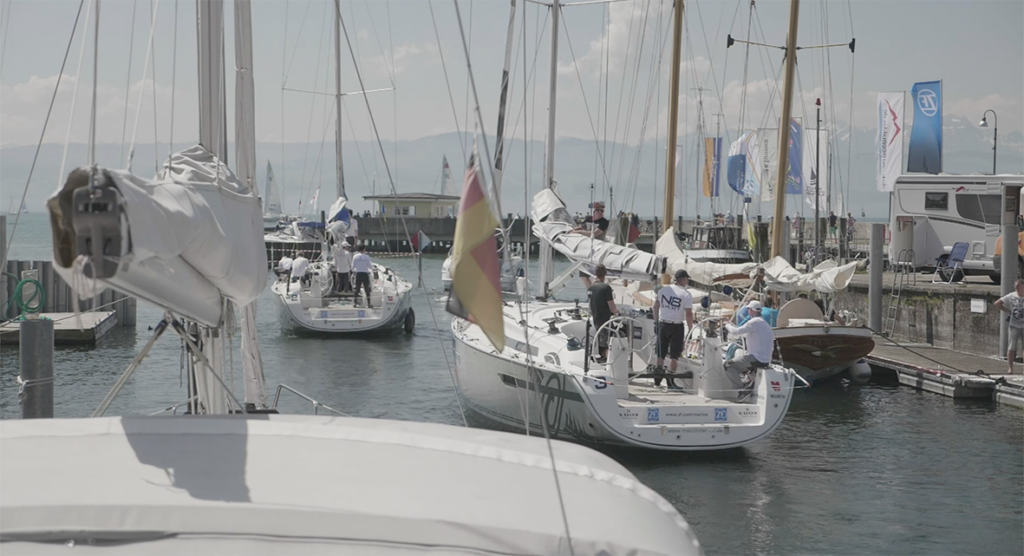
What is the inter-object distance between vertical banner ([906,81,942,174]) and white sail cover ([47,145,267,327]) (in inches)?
1066

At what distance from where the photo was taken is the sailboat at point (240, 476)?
3.64 m

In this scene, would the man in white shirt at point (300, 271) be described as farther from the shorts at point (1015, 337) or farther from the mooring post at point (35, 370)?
the mooring post at point (35, 370)

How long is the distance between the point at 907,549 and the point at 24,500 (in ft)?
28.7

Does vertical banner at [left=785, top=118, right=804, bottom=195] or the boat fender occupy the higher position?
vertical banner at [left=785, top=118, right=804, bottom=195]

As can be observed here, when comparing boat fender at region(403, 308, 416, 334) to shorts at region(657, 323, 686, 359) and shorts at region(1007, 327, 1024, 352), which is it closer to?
shorts at region(657, 323, 686, 359)

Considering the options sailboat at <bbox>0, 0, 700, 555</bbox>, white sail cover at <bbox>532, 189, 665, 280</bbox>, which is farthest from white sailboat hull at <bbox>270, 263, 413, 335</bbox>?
sailboat at <bbox>0, 0, 700, 555</bbox>

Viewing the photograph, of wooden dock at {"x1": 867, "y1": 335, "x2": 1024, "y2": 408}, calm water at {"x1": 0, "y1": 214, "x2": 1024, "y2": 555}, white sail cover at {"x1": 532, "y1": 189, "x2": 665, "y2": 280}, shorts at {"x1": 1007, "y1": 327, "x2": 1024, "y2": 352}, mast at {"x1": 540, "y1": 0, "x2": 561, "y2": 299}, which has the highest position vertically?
mast at {"x1": 540, "y1": 0, "x2": 561, "y2": 299}

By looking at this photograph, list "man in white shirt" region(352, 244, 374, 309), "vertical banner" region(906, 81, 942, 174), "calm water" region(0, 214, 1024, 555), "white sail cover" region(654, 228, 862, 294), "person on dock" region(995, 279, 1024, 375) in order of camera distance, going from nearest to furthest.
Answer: "calm water" region(0, 214, 1024, 555) < "person on dock" region(995, 279, 1024, 375) < "white sail cover" region(654, 228, 862, 294) < "man in white shirt" region(352, 244, 374, 309) < "vertical banner" region(906, 81, 942, 174)

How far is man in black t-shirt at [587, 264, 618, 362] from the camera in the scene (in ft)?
43.3

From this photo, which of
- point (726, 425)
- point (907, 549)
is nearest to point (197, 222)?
point (907, 549)

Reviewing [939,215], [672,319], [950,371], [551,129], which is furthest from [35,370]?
[939,215]

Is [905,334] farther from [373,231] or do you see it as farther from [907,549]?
[373,231]

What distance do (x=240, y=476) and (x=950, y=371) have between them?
56.1 feet

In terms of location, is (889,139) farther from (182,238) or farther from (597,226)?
(182,238)
